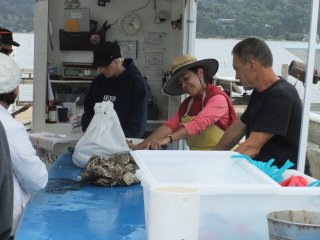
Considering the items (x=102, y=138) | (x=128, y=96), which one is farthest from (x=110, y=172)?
(x=128, y=96)

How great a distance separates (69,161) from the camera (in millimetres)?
3809

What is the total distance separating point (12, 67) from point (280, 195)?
153 cm

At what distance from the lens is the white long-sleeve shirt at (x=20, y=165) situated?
96.3 inches

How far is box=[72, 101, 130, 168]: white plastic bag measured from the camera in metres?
3.43

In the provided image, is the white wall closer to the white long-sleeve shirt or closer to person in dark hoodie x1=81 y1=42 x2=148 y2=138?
person in dark hoodie x1=81 y1=42 x2=148 y2=138

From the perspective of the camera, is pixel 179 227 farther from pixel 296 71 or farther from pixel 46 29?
pixel 46 29

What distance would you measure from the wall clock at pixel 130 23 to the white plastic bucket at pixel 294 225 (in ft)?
15.5

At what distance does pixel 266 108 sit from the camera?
2.76 metres

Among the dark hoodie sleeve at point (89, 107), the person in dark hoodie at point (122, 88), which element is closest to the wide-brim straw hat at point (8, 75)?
the person in dark hoodie at point (122, 88)

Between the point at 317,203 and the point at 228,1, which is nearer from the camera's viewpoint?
the point at 317,203

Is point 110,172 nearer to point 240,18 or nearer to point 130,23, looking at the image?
point 130,23

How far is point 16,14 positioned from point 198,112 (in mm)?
5994

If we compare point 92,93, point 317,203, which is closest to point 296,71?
point 92,93

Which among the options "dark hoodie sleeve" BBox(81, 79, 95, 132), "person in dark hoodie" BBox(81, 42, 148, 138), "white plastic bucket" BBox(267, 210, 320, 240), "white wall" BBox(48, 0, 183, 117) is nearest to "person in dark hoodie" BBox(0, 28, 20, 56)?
"white wall" BBox(48, 0, 183, 117)
